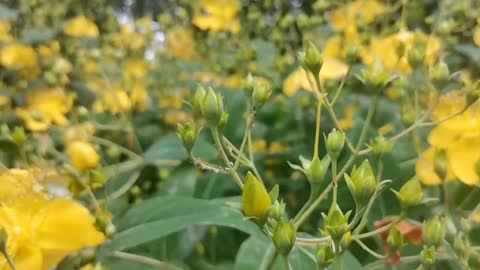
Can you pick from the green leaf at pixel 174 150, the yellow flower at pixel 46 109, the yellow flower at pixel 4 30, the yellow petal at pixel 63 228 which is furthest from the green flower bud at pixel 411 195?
the yellow flower at pixel 4 30

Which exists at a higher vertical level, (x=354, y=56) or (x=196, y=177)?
(x=354, y=56)

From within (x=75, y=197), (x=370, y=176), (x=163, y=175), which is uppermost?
(x=370, y=176)

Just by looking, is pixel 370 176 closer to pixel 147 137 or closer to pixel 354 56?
pixel 354 56

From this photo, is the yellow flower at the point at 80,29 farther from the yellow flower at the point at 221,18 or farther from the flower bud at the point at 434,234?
the flower bud at the point at 434,234

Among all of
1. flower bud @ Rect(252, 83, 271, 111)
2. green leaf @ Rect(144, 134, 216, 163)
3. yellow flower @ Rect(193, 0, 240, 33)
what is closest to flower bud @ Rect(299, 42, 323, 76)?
flower bud @ Rect(252, 83, 271, 111)

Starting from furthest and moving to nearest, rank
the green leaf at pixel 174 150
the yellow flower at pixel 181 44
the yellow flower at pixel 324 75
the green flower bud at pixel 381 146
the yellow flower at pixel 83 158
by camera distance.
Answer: the yellow flower at pixel 181 44
the yellow flower at pixel 324 75
the green leaf at pixel 174 150
the yellow flower at pixel 83 158
the green flower bud at pixel 381 146

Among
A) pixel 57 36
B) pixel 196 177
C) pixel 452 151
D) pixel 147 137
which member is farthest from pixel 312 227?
pixel 57 36
